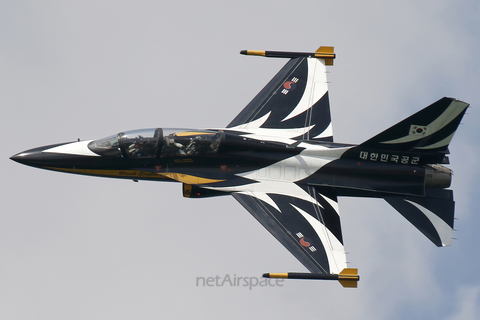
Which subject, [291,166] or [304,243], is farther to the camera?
[291,166]

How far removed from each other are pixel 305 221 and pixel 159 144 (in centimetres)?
530

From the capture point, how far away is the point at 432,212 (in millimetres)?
25609

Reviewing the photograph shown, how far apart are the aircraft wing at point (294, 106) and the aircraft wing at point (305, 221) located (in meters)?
2.18

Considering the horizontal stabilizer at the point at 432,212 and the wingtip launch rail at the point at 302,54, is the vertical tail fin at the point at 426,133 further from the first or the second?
the wingtip launch rail at the point at 302,54

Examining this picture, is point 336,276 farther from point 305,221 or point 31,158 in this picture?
point 31,158

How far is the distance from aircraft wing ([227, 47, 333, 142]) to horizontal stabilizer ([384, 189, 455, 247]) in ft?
10.9

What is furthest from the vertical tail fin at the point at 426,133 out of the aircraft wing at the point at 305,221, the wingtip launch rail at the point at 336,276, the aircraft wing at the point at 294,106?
the wingtip launch rail at the point at 336,276

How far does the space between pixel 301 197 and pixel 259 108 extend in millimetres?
3748

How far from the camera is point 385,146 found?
1006 inches

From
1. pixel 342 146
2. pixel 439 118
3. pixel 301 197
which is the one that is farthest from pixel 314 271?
pixel 439 118

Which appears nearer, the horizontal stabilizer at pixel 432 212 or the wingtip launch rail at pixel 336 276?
the wingtip launch rail at pixel 336 276

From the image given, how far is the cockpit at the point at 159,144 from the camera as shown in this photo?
83.2ft

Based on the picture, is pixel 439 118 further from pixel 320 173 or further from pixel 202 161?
pixel 202 161

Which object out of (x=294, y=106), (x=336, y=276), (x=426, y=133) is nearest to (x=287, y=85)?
(x=294, y=106)
